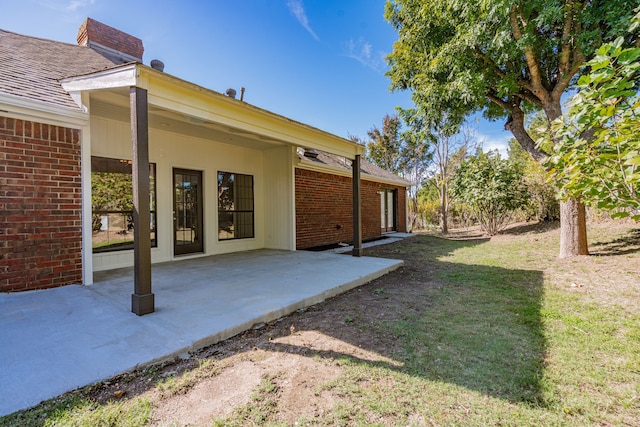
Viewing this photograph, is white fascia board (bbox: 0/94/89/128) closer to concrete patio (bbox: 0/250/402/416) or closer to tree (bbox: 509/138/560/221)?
concrete patio (bbox: 0/250/402/416)

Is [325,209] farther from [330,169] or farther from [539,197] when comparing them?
[539,197]

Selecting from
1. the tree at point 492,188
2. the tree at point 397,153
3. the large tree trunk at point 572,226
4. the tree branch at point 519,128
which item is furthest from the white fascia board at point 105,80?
the tree at point 397,153

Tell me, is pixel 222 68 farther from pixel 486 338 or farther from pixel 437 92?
pixel 486 338

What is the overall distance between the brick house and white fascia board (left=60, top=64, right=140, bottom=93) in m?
0.02

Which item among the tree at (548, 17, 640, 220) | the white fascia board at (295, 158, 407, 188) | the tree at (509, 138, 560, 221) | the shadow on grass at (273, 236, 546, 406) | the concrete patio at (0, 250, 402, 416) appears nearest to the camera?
the tree at (548, 17, 640, 220)

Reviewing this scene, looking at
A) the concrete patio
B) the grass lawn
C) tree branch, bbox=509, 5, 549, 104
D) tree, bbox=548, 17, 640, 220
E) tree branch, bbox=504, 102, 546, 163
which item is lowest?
the grass lawn

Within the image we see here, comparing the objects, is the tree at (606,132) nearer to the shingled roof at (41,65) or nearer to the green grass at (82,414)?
the green grass at (82,414)

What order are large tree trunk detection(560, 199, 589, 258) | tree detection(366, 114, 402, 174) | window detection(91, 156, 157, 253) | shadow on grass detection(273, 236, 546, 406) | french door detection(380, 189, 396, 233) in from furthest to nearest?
tree detection(366, 114, 402, 174)
french door detection(380, 189, 396, 233)
large tree trunk detection(560, 199, 589, 258)
window detection(91, 156, 157, 253)
shadow on grass detection(273, 236, 546, 406)

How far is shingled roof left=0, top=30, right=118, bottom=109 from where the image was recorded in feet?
13.7

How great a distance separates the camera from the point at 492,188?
449 inches

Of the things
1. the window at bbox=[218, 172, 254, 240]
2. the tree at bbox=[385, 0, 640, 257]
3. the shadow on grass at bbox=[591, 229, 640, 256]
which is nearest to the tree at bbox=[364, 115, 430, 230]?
the tree at bbox=[385, 0, 640, 257]

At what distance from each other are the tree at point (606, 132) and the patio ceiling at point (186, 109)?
13.1ft

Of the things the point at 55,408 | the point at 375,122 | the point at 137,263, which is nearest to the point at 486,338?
the point at 55,408

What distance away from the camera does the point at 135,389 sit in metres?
2.18
